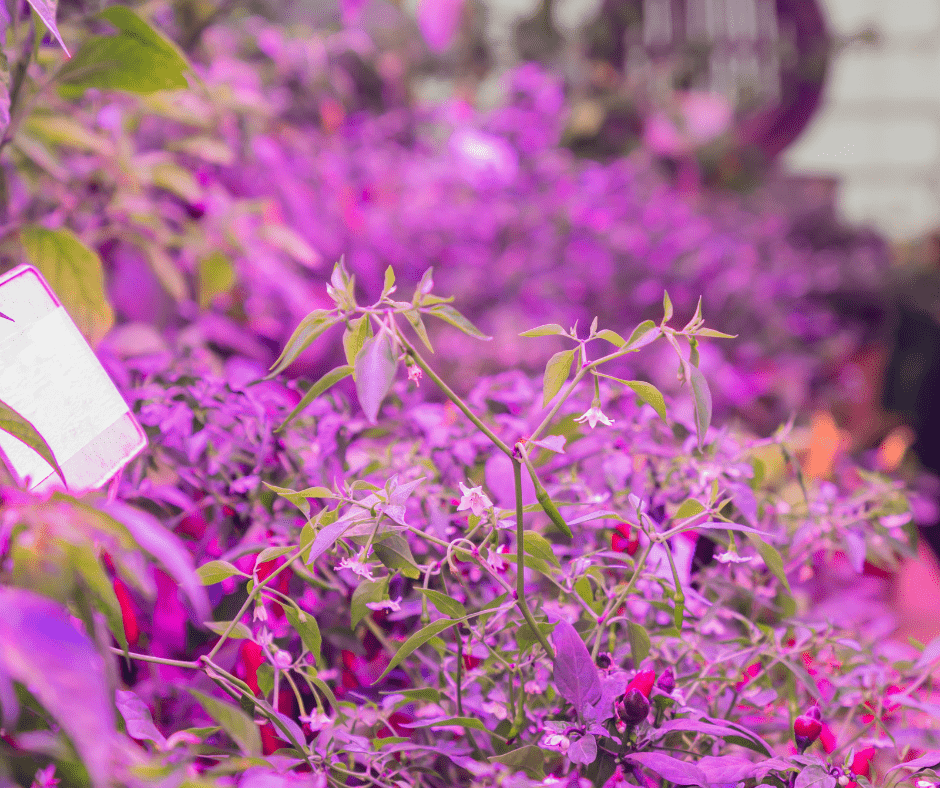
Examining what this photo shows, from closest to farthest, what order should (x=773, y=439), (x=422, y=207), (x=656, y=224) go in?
1. (x=773, y=439)
2. (x=422, y=207)
3. (x=656, y=224)

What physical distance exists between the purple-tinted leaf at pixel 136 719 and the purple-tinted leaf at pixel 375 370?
163 millimetres

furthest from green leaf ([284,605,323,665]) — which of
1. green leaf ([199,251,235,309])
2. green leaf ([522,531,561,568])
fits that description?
green leaf ([199,251,235,309])

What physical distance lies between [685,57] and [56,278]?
223 centimetres

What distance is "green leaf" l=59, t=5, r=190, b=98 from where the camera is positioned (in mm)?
521

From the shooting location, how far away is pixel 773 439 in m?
0.51

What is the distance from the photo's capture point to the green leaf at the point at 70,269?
22.0 inches

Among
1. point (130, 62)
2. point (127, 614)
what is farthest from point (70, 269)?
point (127, 614)

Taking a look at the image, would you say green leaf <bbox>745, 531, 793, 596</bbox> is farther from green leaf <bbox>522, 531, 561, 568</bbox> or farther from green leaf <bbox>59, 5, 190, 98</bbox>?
green leaf <bbox>59, 5, 190, 98</bbox>

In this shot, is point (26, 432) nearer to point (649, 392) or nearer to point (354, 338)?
point (354, 338)

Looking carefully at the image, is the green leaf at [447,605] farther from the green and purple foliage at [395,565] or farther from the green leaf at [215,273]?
the green leaf at [215,273]

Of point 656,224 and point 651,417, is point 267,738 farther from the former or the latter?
point 656,224

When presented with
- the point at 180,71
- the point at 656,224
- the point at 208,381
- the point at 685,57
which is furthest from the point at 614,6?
the point at 208,381

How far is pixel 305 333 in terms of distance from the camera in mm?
317

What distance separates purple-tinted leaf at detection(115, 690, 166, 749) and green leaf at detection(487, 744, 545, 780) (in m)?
0.14
